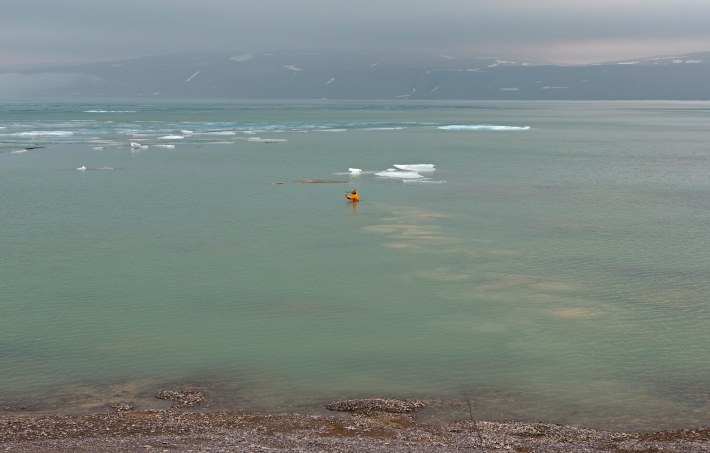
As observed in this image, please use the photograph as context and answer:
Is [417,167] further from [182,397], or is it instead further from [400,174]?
[182,397]

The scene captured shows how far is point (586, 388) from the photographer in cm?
1619

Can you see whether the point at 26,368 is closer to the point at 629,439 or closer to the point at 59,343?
the point at 59,343

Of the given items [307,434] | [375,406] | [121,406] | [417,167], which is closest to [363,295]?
[375,406]

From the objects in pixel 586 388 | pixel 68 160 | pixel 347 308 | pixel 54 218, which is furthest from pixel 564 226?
pixel 68 160

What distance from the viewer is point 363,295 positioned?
23172mm

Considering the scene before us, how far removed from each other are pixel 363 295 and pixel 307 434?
9953 mm

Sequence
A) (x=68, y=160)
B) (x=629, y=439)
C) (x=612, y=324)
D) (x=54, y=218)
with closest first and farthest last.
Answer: (x=629, y=439)
(x=612, y=324)
(x=54, y=218)
(x=68, y=160)

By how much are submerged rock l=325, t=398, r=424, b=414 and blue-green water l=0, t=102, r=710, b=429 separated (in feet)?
1.76

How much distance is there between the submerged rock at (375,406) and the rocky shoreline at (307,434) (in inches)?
1.5

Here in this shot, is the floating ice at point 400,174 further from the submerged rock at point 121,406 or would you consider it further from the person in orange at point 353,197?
the submerged rock at point 121,406

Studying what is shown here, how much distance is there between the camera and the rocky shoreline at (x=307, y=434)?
41.5 ft

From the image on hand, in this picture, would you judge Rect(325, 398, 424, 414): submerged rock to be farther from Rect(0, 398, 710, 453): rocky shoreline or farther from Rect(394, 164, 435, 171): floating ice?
Rect(394, 164, 435, 171): floating ice

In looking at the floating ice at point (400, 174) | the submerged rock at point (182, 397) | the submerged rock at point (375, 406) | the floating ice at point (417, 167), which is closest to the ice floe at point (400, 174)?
the floating ice at point (400, 174)

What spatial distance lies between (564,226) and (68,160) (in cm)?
4256
